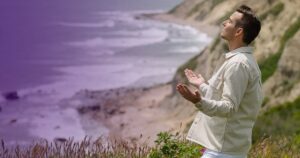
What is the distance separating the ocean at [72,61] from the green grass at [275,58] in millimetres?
12491

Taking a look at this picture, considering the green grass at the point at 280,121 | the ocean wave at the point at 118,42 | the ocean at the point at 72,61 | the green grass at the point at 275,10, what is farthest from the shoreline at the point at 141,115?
the ocean wave at the point at 118,42

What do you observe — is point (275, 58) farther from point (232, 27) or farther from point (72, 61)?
point (72, 61)

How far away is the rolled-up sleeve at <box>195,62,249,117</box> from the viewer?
5348 millimetres

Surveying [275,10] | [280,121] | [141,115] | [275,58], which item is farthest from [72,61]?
[280,121]

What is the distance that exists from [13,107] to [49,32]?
80187 mm

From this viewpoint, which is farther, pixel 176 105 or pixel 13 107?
pixel 13 107

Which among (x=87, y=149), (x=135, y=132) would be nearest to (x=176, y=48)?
(x=135, y=132)

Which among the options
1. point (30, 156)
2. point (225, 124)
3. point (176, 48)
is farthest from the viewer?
point (176, 48)

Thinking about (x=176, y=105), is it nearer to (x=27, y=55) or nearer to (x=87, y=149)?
(x=87, y=149)

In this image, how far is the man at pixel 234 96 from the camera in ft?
17.8

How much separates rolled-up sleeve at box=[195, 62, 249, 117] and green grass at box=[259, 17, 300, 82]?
33.1 meters

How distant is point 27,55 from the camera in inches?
3927

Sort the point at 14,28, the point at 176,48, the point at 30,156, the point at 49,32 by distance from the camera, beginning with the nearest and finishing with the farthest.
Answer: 1. the point at 30,156
2. the point at 176,48
3. the point at 49,32
4. the point at 14,28

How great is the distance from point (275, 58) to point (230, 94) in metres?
34.7
